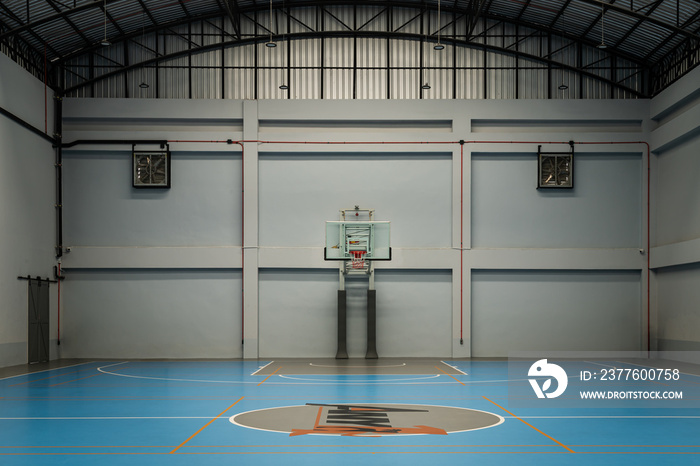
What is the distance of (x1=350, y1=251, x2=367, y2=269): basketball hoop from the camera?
3173 centimetres

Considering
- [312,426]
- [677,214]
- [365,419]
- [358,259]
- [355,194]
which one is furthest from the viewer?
[355,194]

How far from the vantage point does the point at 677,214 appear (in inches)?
1278

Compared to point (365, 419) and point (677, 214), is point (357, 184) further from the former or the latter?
point (365, 419)

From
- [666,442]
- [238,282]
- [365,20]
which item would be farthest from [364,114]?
[666,442]

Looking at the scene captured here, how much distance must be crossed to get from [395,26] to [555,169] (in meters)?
11.2

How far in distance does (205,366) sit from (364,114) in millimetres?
14693

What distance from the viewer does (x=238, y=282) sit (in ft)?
112

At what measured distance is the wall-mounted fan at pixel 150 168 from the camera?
3422 centimetres

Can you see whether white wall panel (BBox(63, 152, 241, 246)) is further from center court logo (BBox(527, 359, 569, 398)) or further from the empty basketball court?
center court logo (BBox(527, 359, 569, 398))

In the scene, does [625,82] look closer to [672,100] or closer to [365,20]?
[672,100]

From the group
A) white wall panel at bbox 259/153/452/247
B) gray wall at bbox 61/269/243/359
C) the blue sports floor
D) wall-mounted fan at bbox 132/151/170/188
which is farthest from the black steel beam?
the blue sports floor

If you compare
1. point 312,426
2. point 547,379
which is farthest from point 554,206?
point 312,426

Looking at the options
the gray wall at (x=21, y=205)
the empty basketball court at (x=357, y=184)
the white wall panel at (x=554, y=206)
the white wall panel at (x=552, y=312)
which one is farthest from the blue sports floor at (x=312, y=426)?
the white wall panel at (x=554, y=206)

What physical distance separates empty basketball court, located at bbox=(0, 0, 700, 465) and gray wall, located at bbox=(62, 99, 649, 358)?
111 millimetres
